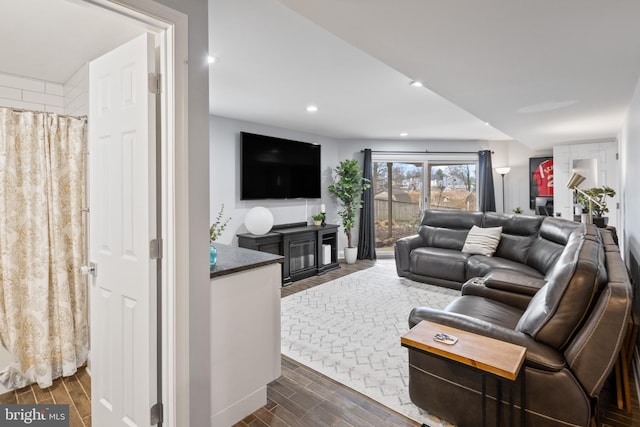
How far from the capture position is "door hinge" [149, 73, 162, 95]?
1461 mm

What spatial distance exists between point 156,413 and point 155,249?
775 mm

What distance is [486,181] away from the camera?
6703 mm

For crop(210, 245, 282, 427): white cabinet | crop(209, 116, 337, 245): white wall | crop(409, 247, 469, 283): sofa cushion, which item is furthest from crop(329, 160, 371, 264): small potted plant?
crop(210, 245, 282, 427): white cabinet

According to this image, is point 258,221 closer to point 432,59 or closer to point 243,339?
point 243,339

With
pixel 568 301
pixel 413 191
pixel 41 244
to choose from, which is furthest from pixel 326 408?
pixel 413 191

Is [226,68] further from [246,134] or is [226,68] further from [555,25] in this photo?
[555,25]

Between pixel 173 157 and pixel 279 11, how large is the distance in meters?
1.13

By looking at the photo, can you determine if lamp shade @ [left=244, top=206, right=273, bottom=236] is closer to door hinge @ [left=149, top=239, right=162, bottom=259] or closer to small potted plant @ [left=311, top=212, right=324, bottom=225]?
small potted plant @ [left=311, top=212, right=324, bottom=225]

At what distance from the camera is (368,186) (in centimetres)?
624

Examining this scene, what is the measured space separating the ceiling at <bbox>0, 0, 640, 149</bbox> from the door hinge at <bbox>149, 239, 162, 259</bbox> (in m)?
0.96

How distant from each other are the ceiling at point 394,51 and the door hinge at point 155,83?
23 cm

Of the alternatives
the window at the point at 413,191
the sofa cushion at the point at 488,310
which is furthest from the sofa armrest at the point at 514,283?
the window at the point at 413,191

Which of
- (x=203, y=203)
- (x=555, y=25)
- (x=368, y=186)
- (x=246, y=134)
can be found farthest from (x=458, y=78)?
(x=368, y=186)

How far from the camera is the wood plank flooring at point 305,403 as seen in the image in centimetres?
186
